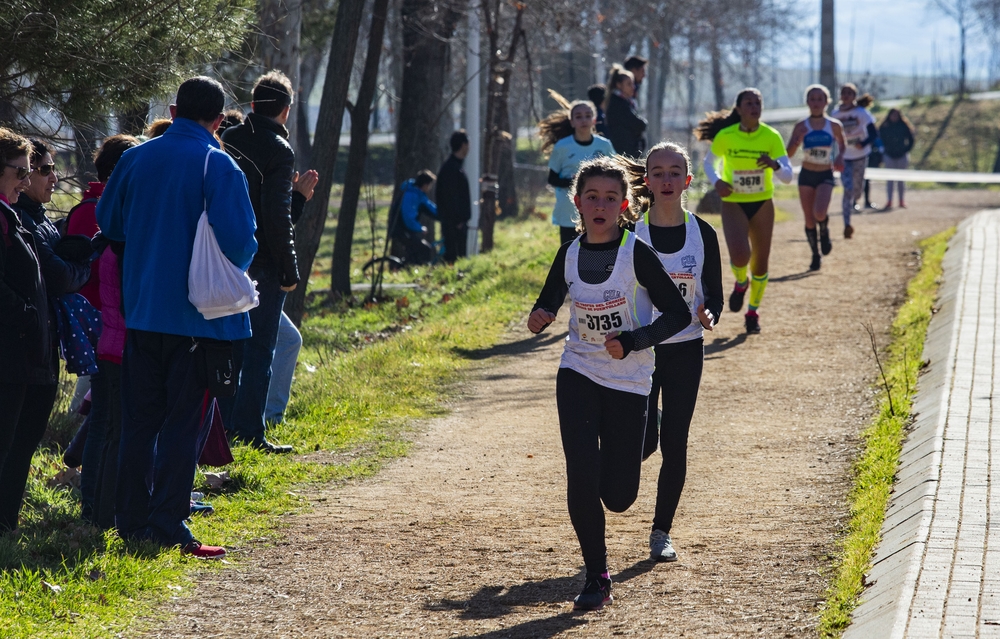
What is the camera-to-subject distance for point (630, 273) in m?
4.79

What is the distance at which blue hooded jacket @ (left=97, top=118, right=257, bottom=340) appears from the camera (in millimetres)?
5152

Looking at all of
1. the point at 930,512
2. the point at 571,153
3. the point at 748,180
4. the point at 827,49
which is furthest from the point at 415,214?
the point at 827,49

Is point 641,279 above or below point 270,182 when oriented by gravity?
below

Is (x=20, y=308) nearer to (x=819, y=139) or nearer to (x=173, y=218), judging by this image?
(x=173, y=218)

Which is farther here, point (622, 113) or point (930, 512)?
point (622, 113)

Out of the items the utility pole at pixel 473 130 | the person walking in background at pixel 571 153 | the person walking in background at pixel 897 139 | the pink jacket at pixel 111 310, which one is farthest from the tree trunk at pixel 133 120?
the person walking in background at pixel 897 139

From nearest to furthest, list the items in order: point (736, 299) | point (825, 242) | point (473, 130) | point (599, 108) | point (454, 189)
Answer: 1. point (736, 299)
2. point (599, 108)
3. point (825, 242)
4. point (454, 189)
5. point (473, 130)

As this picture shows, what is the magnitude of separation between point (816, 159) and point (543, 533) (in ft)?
30.4

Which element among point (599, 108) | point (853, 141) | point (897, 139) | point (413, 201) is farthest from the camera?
point (897, 139)

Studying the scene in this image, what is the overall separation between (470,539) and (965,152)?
4051 centimetres

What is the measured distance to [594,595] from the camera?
461cm

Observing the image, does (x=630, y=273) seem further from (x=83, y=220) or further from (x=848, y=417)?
(x=848, y=417)

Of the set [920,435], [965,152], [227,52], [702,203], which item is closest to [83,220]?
[227,52]

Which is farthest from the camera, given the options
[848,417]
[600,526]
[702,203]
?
[702,203]
